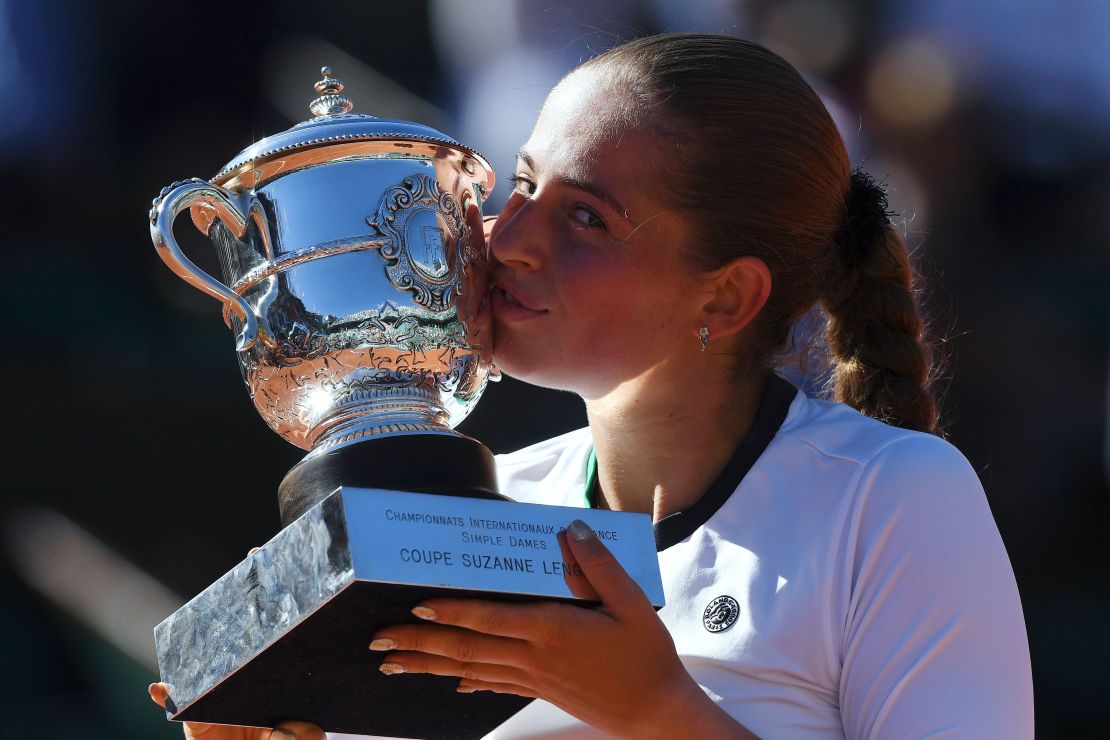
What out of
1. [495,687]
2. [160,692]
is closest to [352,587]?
Answer: [495,687]

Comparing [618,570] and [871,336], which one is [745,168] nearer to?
[871,336]

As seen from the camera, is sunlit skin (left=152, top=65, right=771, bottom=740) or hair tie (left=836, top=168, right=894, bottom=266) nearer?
sunlit skin (left=152, top=65, right=771, bottom=740)

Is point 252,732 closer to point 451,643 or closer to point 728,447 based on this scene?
point 451,643

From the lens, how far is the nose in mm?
1570

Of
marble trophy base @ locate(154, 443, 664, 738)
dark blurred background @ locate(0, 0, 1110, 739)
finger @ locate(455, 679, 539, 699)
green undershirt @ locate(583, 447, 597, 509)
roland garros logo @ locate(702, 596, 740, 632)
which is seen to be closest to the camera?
marble trophy base @ locate(154, 443, 664, 738)

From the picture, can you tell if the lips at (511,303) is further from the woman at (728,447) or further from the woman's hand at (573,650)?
the woman's hand at (573,650)

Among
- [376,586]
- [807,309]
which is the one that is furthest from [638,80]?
[376,586]

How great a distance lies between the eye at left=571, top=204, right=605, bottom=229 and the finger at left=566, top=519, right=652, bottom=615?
0.43 m

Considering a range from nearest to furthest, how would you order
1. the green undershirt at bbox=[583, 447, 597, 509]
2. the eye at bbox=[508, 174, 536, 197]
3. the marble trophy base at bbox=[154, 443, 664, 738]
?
the marble trophy base at bbox=[154, 443, 664, 738]
the eye at bbox=[508, 174, 536, 197]
the green undershirt at bbox=[583, 447, 597, 509]

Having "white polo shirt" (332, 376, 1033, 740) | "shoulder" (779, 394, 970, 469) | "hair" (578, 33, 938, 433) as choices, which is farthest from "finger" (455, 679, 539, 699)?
"hair" (578, 33, 938, 433)

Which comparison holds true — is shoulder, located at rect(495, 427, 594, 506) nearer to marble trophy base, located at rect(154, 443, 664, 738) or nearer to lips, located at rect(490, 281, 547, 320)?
lips, located at rect(490, 281, 547, 320)

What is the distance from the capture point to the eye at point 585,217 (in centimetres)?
161

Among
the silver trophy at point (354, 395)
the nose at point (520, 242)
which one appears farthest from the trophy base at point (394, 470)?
the nose at point (520, 242)

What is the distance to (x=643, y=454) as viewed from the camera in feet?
5.73
